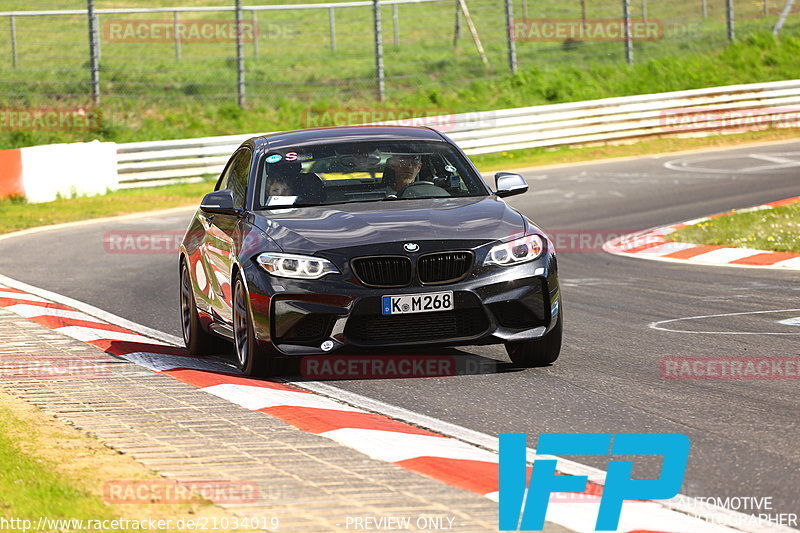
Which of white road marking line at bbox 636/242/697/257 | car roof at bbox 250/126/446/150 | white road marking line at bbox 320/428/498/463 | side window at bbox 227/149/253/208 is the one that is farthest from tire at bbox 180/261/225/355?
white road marking line at bbox 636/242/697/257

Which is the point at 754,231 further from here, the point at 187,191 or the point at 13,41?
the point at 13,41

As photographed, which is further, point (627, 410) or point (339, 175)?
point (339, 175)

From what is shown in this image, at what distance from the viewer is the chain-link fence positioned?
31844mm

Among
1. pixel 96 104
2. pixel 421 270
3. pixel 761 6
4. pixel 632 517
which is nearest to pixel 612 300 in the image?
pixel 421 270

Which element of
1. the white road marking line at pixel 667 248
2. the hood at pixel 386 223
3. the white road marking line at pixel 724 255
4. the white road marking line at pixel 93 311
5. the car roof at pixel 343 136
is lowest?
the white road marking line at pixel 667 248

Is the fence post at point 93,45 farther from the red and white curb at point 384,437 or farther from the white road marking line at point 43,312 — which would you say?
the red and white curb at point 384,437

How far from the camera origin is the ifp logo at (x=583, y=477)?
513 centimetres

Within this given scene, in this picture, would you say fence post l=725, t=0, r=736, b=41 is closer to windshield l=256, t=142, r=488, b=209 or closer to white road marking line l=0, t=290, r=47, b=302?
white road marking line l=0, t=290, r=47, b=302

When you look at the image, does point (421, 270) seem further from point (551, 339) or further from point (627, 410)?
point (627, 410)

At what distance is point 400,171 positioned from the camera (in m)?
9.59

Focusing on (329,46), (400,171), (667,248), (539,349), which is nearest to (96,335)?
(400,171)

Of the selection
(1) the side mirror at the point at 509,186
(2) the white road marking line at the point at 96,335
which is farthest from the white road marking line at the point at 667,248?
(2) the white road marking line at the point at 96,335

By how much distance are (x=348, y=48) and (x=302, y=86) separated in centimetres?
168

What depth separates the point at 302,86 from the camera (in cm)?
3541
